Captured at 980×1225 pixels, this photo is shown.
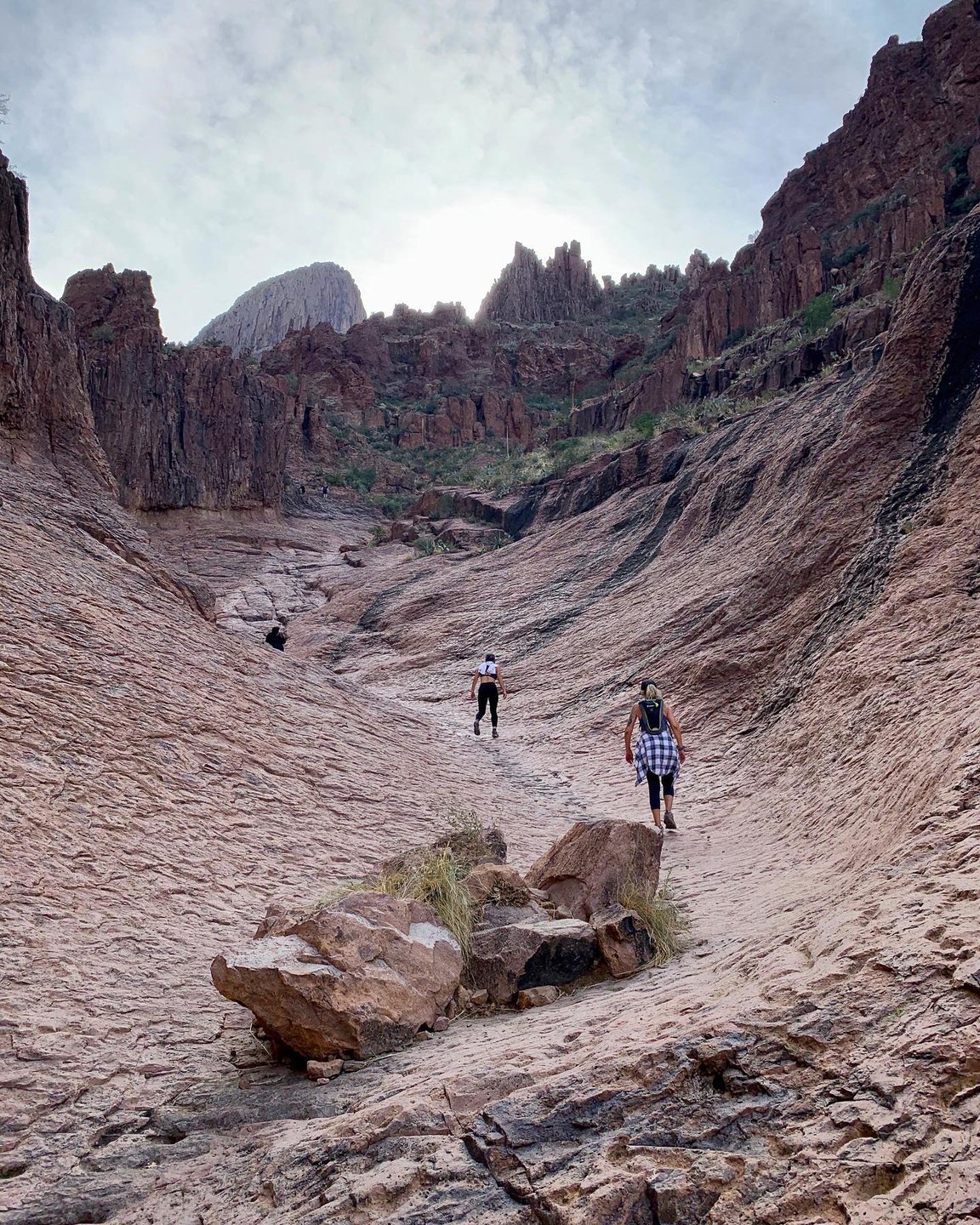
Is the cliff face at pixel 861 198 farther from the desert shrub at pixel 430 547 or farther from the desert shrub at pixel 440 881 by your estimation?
the desert shrub at pixel 440 881

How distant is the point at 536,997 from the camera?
166 inches

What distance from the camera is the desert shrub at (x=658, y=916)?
180 inches

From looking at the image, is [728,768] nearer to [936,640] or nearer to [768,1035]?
[936,640]

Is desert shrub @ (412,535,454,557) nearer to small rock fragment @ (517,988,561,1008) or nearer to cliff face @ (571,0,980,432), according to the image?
cliff face @ (571,0,980,432)

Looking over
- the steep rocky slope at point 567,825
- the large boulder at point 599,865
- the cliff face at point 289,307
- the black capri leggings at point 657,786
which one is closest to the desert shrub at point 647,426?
the steep rocky slope at point 567,825

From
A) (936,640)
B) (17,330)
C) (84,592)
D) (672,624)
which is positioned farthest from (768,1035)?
(17,330)

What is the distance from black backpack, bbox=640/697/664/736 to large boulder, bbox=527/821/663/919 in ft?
10.5

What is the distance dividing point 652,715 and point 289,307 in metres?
101

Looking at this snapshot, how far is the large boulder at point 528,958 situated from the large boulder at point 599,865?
602 millimetres

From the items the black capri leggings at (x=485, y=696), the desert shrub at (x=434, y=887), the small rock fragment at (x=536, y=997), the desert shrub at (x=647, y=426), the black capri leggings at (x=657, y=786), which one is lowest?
the small rock fragment at (x=536, y=997)

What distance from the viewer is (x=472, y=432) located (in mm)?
55062

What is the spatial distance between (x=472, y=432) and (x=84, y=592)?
47.2 meters

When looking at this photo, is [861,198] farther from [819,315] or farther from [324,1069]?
[324,1069]

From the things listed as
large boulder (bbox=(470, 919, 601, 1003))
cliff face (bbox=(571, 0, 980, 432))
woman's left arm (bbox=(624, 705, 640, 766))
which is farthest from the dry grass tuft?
cliff face (bbox=(571, 0, 980, 432))
